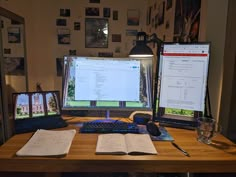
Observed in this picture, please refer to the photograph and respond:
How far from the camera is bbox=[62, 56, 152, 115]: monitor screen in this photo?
1343 millimetres

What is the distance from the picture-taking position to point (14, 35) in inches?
111

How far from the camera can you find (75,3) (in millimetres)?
3184

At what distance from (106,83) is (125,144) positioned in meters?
0.45

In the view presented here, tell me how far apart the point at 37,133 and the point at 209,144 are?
87 centimetres

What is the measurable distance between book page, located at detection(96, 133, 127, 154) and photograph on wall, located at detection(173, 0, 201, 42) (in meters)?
0.85

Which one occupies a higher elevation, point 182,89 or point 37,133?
point 182,89

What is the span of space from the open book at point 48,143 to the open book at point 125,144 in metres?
0.15

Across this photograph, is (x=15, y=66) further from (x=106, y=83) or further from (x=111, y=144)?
(x=111, y=144)

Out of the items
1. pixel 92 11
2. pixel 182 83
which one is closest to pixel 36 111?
pixel 182 83

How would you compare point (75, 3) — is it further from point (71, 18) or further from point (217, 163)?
point (217, 163)

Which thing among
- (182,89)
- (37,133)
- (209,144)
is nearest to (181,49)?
(182,89)

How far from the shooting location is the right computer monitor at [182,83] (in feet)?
4.11

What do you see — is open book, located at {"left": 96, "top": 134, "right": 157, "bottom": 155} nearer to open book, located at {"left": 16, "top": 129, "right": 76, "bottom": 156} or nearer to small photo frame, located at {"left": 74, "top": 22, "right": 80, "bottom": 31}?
open book, located at {"left": 16, "top": 129, "right": 76, "bottom": 156}

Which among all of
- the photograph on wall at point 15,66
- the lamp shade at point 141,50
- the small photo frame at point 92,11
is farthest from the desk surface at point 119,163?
the small photo frame at point 92,11
